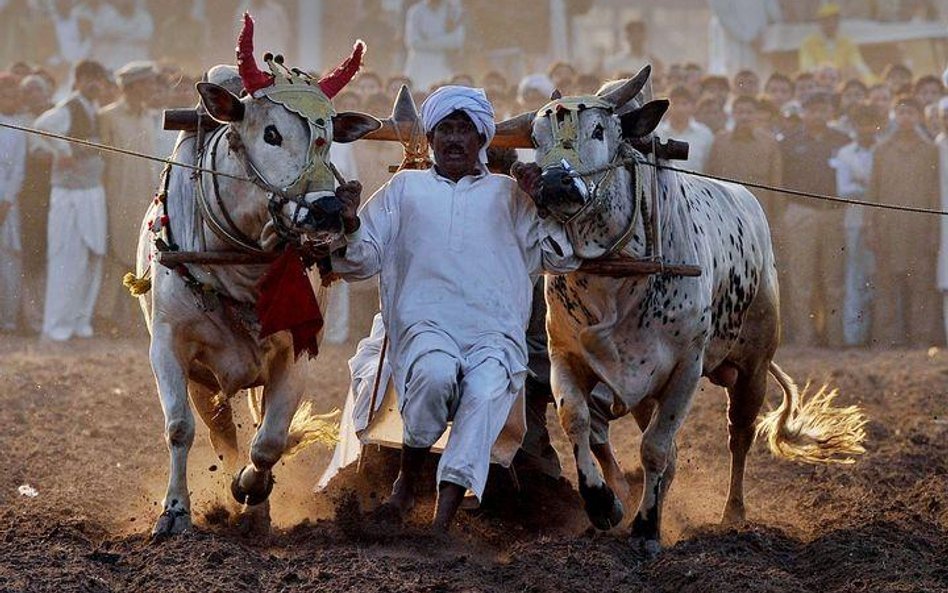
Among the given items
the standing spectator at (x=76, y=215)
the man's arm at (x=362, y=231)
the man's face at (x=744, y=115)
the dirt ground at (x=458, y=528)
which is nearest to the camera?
the dirt ground at (x=458, y=528)

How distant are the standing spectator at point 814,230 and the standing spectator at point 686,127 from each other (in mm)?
604

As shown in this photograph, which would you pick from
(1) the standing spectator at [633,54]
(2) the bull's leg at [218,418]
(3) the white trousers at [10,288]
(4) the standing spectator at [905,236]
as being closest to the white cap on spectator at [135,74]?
(3) the white trousers at [10,288]

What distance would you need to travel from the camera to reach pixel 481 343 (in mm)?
6629

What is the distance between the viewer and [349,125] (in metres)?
6.67

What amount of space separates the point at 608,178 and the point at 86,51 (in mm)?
12110

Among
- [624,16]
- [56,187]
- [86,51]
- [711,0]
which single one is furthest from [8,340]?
[624,16]

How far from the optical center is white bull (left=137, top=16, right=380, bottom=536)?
6340 millimetres

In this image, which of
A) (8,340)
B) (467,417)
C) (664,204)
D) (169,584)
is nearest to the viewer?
(169,584)

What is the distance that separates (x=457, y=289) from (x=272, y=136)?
878 mm

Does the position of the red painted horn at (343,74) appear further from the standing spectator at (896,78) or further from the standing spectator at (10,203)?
the standing spectator at (896,78)

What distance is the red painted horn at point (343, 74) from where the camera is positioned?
6699 mm

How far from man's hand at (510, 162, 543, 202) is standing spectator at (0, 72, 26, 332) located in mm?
7555

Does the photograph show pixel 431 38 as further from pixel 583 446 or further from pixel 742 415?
pixel 583 446

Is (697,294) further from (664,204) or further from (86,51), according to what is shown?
(86,51)
